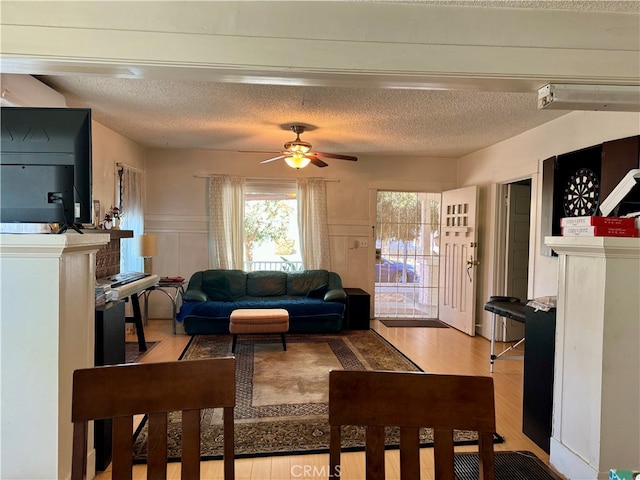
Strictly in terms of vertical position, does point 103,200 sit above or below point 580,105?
below

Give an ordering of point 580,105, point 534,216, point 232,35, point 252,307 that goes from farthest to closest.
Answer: point 252,307 → point 534,216 → point 580,105 → point 232,35

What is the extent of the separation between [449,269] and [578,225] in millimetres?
3593

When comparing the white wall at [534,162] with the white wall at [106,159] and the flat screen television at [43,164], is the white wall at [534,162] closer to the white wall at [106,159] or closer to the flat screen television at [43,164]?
the flat screen television at [43,164]

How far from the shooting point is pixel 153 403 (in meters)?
1.08

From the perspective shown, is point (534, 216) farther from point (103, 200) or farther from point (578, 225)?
point (103, 200)

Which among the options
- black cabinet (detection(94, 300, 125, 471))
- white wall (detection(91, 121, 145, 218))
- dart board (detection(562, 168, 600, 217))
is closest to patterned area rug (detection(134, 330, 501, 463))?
black cabinet (detection(94, 300, 125, 471))

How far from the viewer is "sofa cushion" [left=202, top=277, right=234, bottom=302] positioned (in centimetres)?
504

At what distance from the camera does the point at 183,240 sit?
5.54 metres

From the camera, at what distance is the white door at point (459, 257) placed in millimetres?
4961

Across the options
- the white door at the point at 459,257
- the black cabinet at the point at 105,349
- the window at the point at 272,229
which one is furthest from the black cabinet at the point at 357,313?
the black cabinet at the point at 105,349

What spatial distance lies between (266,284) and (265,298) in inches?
9.3

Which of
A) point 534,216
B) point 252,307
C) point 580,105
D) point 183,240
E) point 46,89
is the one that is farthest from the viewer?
point 183,240

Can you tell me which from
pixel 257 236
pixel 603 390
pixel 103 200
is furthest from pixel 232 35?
pixel 257 236

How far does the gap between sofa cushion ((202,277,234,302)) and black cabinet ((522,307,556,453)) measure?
3.55 m
